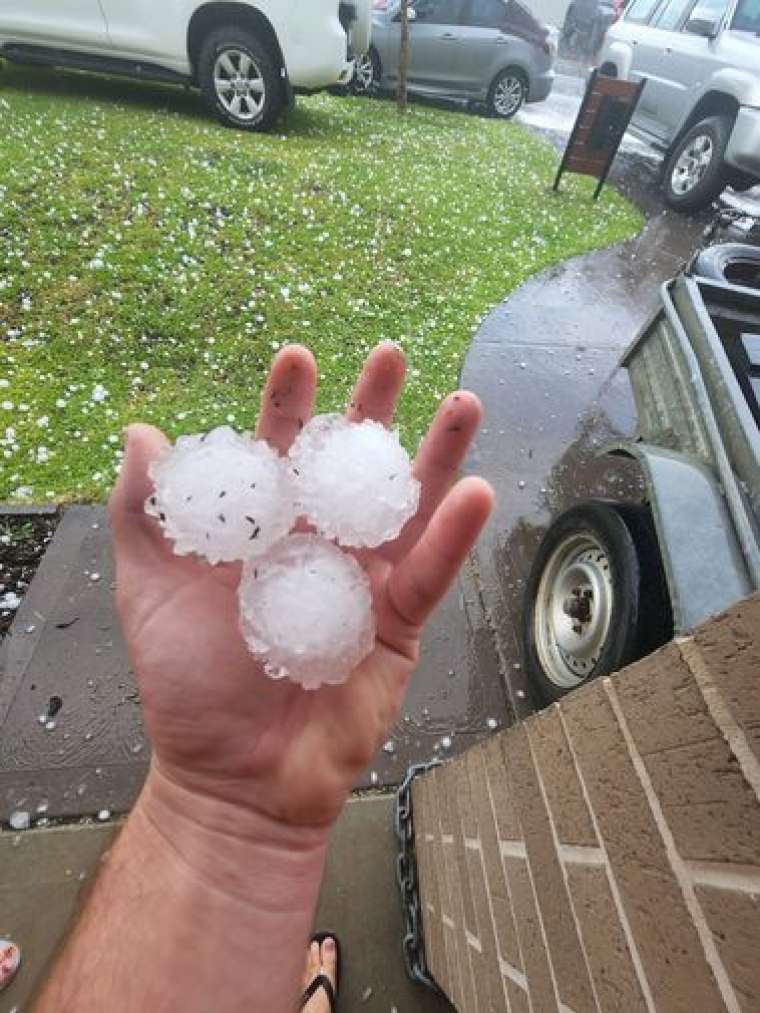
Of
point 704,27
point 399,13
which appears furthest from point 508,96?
point 704,27

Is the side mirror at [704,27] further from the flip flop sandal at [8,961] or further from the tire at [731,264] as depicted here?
the flip flop sandal at [8,961]

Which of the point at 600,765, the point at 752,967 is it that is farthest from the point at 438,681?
the point at 752,967

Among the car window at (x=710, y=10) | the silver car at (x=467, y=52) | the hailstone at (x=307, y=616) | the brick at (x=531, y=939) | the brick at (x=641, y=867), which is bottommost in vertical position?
the silver car at (x=467, y=52)

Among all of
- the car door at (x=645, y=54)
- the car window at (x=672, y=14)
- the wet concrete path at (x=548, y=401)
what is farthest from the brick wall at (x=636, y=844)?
the car window at (x=672, y=14)

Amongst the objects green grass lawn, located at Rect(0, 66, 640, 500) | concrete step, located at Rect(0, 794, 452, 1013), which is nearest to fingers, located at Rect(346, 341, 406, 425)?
concrete step, located at Rect(0, 794, 452, 1013)

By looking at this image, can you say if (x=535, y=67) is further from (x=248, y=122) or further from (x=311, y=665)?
(x=311, y=665)

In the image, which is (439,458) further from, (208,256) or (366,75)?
(366,75)

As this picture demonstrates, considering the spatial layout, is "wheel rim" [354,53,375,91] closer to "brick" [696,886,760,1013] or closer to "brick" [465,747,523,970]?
"brick" [465,747,523,970]
